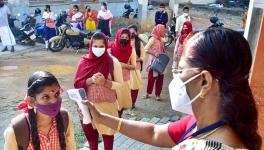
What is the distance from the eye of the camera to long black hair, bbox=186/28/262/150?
1341 mm

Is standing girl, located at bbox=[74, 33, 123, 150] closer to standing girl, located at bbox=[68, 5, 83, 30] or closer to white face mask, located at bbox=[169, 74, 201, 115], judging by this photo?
white face mask, located at bbox=[169, 74, 201, 115]

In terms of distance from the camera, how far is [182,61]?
4.93 feet

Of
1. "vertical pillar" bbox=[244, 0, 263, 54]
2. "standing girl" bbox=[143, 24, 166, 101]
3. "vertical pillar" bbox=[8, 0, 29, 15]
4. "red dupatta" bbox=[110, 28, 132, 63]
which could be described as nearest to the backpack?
"vertical pillar" bbox=[244, 0, 263, 54]

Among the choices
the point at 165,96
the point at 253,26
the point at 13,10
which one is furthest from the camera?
the point at 13,10

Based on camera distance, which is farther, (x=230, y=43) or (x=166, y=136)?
(x=166, y=136)

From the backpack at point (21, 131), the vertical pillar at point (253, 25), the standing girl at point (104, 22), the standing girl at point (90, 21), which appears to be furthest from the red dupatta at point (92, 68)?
the standing girl at point (104, 22)

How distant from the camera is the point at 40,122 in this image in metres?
2.47

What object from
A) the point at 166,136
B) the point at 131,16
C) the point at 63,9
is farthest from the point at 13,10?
the point at 166,136

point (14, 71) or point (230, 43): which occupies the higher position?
point (230, 43)

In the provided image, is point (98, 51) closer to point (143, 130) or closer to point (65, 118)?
point (65, 118)

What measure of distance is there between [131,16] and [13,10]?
19.3 feet

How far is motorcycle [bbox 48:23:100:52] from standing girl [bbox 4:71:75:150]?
8.33 m

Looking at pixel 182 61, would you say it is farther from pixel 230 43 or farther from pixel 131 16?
pixel 131 16

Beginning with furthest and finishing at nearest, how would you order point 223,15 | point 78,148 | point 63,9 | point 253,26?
point 223,15, point 63,9, point 78,148, point 253,26
